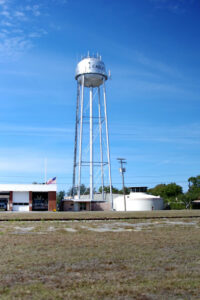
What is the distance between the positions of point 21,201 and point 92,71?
24594 millimetres

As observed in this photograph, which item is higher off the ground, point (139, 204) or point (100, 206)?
point (139, 204)

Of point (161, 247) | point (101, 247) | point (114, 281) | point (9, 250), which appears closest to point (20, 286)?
point (114, 281)

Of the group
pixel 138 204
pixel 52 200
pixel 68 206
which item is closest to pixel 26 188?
pixel 52 200

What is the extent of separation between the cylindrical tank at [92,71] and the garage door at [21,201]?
21521 millimetres

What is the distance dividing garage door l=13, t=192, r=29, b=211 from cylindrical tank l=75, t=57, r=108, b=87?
21.5m

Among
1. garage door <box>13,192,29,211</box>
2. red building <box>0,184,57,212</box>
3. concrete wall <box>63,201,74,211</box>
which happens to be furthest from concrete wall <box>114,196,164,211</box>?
garage door <box>13,192,29,211</box>

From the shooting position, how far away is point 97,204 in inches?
2382

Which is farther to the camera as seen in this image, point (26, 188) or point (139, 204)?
point (139, 204)

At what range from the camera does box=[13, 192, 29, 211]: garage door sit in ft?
191

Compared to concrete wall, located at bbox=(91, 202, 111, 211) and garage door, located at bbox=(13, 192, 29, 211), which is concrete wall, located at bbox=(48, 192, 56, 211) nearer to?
garage door, located at bbox=(13, 192, 29, 211)

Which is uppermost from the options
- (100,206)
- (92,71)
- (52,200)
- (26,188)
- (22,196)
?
(92,71)

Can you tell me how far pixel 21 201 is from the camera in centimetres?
5903

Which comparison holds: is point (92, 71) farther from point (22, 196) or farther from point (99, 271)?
point (99, 271)

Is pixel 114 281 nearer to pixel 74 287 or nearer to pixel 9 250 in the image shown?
pixel 74 287
